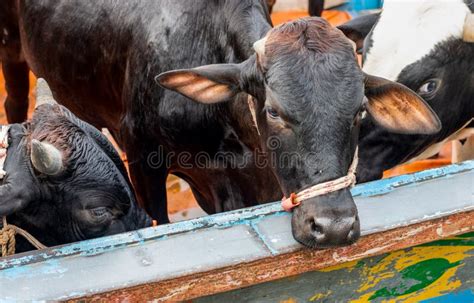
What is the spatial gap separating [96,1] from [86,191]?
5.10 ft

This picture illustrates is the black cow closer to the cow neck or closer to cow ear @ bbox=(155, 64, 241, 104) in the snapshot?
cow ear @ bbox=(155, 64, 241, 104)

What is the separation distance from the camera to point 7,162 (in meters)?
2.18

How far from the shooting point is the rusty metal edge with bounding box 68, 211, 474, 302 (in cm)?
164

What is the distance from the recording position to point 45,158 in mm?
2100

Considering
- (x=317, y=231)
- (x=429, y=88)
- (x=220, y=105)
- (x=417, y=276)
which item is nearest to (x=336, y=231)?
(x=317, y=231)

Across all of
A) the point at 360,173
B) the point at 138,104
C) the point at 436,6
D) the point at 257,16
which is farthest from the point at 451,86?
the point at 138,104

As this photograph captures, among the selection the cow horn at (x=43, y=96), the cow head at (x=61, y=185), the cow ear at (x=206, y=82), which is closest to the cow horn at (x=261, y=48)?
the cow ear at (x=206, y=82)

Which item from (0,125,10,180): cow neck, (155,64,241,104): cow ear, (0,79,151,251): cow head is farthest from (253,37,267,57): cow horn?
(0,125,10,180): cow neck

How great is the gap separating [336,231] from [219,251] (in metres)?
0.34

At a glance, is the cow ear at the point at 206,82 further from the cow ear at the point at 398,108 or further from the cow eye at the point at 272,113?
the cow ear at the point at 398,108

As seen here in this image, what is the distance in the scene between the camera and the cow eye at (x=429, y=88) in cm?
295

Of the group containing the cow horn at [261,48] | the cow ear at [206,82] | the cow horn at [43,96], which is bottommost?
the cow horn at [43,96]

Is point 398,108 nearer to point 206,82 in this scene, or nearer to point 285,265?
point 206,82

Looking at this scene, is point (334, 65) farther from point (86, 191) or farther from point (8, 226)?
point (8, 226)
